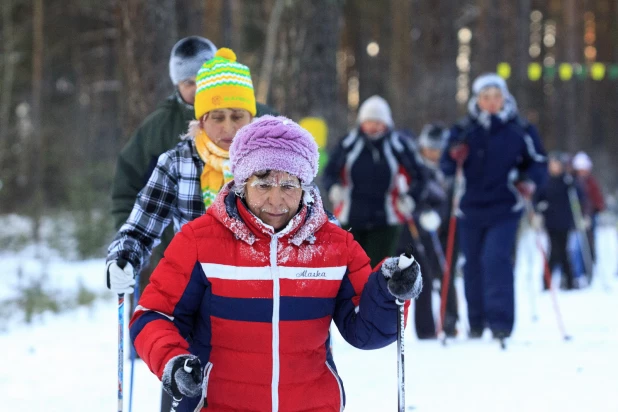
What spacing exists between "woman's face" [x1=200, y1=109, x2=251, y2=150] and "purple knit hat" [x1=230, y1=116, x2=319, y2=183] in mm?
829

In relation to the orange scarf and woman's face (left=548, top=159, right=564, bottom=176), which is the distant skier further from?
the orange scarf

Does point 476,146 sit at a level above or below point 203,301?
above

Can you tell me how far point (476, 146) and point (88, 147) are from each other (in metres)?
20.4

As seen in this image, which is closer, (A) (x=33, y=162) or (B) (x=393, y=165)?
(B) (x=393, y=165)

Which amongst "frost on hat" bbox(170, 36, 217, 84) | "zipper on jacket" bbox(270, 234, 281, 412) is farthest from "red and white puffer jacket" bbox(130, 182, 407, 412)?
"frost on hat" bbox(170, 36, 217, 84)

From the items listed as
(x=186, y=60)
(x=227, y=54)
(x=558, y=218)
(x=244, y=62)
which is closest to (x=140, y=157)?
(x=186, y=60)

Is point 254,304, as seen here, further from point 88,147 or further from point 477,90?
point 88,147

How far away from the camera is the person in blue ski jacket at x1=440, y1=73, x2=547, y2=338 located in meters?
7.05

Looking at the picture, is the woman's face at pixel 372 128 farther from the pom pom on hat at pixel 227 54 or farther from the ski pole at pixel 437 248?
the pom pom on hat at pixel 227 54

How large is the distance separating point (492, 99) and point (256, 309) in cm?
468

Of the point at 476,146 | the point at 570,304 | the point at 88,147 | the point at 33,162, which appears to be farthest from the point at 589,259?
the point at 88,147

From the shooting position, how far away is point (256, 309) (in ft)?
9.74

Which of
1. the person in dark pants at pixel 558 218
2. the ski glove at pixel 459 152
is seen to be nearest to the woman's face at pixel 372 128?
the ski glove at pixel 459 152

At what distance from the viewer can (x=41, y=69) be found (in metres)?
22.9
